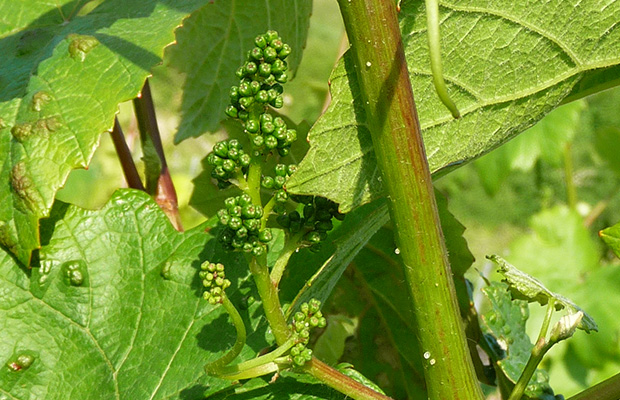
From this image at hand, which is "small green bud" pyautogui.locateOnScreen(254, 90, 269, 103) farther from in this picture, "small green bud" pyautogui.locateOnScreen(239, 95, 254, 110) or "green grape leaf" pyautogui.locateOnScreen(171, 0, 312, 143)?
"green grape leaf" pyautogui.locateOnScreen(171, 0, 312, 143)

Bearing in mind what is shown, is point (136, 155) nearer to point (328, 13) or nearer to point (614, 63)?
point (614, 63)

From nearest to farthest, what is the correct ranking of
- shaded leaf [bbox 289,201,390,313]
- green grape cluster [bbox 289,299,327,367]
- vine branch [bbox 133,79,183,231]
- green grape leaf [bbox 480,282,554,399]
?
green grape cluster [bbox 289,299,327,367], shaded leaf [bbox 289,201,390,313], green grape leaf [bbox 480,282,554,399], vine branch [bbox 133,79,183,231]

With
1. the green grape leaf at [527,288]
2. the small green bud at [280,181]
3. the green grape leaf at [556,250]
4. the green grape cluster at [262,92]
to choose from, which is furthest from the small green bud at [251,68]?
the green grape leaf at [556,250]

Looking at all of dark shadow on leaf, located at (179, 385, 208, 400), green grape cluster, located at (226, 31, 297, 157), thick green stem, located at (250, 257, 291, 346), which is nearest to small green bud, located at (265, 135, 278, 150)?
green grape cluster, located at (226, 31, 297, 157)

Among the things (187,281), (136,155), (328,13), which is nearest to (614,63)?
(187,281)

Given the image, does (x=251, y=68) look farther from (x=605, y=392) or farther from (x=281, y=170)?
(x=605, y=392)

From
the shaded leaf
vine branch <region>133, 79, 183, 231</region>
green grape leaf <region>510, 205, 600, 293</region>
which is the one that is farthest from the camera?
green grape leaf <region>510, 205, 600, 293</region>
